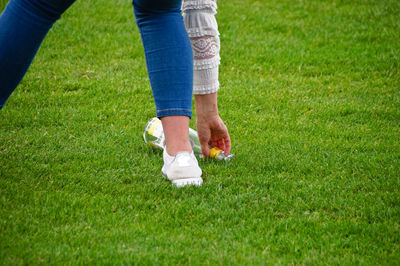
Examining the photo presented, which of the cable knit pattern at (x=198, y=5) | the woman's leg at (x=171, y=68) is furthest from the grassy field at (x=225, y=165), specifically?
the cable knit pattern at (x=198, y=5)

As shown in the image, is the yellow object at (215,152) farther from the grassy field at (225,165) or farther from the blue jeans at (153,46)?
the blue jeans at (153,46)

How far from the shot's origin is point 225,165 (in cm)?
285

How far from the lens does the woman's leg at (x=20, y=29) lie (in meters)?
2.20

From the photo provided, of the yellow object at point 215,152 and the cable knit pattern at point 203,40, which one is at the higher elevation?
the cable knit pattern at point 203,40

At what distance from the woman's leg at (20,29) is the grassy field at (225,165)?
1.86ft

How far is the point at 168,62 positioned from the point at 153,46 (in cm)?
11

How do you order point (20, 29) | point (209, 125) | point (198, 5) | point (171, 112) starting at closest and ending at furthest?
point (20, 29) → point (171, 112) → point (198, 5) → point (209, 125)

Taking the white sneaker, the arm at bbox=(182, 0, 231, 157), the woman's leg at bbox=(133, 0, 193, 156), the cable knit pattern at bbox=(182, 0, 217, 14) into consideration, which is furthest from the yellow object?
the cable knit pattern at bbox=(182, 0, 217, 14)

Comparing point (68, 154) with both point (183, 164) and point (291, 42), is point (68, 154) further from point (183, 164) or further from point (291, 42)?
point (291, 42)

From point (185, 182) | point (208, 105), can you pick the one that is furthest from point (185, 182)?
point (208, 105)

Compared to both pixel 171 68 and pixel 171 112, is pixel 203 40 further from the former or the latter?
pixel 171 112

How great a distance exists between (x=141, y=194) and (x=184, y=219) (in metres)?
0.32

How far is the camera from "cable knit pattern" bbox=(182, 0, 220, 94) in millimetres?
2697

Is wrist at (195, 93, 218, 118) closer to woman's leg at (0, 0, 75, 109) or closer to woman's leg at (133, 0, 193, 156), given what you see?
woman's leg at (133, 0, 193, 156)
